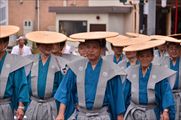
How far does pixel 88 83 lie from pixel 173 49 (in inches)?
94.4

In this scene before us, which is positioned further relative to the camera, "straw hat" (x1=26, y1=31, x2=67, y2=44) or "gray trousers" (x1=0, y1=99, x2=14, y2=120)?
"straw hat" (x1=26, y1=31, x2=67, y2=44)

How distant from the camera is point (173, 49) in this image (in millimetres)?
8297

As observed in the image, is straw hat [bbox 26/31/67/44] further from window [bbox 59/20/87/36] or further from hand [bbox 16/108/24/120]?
window [bbox 59/20/87/36]

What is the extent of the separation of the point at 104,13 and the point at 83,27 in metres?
1.31

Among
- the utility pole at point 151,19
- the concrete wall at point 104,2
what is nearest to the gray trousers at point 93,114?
the utility pole at point 151,19

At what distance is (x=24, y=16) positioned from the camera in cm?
2798

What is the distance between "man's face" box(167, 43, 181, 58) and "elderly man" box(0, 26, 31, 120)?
2.42m

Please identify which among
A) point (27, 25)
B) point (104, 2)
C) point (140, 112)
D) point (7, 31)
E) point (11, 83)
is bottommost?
point (140, 112)

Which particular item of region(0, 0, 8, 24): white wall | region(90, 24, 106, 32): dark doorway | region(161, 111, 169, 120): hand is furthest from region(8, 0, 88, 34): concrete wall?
region(161, 111, 169, 120): hand

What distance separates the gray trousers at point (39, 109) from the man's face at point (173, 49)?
1835mm

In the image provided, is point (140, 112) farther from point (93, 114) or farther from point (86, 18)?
point (86, 18)

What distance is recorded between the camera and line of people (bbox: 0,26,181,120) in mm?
6258

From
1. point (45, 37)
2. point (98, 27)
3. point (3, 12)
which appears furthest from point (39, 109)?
point (3, 12)

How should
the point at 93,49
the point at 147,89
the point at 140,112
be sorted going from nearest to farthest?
1. the point at 93,49
2. the point at 147,89
3. the point at 140,112
